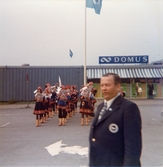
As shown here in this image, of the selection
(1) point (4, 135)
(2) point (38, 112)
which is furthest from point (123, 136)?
(2) point (38, 112)

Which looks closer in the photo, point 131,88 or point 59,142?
point 59,142

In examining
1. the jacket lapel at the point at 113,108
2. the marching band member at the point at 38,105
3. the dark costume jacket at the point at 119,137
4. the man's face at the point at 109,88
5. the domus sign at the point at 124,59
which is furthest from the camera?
the domus sign at the point at 124,59

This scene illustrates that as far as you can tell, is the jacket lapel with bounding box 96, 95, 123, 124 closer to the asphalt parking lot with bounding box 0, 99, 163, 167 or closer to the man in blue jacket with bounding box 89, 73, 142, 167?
the man in blue jacket with bounding box 89, 73, 142, 167

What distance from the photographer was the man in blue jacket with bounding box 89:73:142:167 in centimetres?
277

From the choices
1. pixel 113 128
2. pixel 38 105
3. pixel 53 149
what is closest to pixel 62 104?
pixel 38 105

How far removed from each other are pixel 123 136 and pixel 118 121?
15 centimetres

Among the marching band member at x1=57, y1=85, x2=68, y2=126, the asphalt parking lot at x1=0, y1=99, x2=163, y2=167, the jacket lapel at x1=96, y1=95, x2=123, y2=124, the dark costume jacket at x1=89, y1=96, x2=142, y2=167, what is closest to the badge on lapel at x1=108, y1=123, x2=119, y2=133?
the dark costume jacket at x1=89, y1=96, x2=142, y2=167

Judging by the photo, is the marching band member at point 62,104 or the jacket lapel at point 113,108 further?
the marching band member at point 62,104

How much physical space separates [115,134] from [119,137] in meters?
Answer: 0.05

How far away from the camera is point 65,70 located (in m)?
28.0

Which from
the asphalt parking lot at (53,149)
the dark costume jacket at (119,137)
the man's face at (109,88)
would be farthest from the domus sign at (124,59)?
the dark costume jacket at (119,137)

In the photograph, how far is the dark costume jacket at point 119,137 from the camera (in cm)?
276

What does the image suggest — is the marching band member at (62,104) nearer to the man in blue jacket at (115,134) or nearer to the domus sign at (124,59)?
the man in blue jacket at (115,134)

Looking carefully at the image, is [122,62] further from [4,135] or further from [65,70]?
[4,135]
